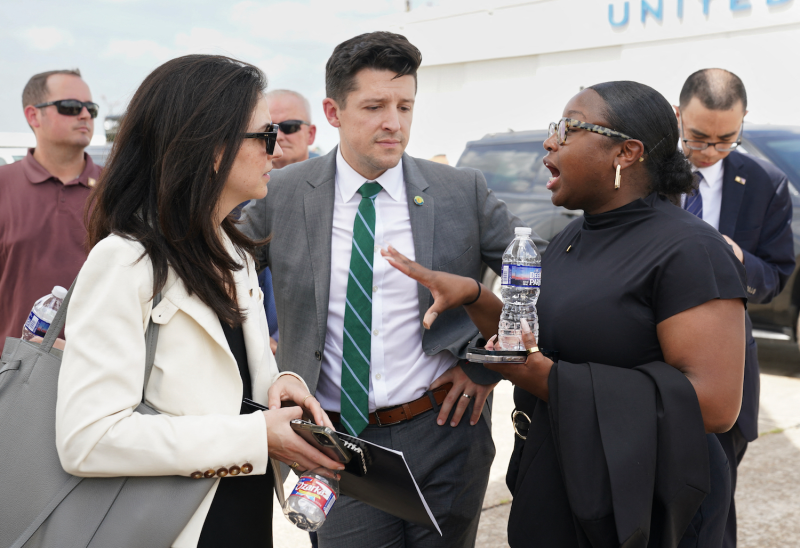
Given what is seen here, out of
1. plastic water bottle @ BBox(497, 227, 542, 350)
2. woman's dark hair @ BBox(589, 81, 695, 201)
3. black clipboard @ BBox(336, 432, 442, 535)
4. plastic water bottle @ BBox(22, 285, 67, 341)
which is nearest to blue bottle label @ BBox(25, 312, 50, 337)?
plastic water bottle @ BBox(22, 285, 67, 341)

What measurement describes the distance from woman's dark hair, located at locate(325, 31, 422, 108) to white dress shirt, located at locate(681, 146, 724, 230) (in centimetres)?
181

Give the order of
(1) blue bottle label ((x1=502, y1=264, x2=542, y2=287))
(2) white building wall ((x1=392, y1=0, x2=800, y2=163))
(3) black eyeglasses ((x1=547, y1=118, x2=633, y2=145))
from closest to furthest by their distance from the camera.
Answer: (1) blue bottle label ((x1=502, y1=264, x2=542, y2=287)), (3) black eyeglasses ((x1=547, y1=118, x2=633, y2=145)), (2) white building wall ((x1=392, y1=0, x2=800, y2=163))

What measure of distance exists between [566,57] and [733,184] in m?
18.9

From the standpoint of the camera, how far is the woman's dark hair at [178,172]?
1.85m

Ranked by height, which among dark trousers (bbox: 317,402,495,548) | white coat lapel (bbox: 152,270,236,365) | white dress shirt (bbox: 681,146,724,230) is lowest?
dark trousers (bbox: 317,402,495,548)

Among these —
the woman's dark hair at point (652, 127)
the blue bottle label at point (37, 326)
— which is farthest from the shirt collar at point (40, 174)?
the woman's dark hair at point (652, 127)

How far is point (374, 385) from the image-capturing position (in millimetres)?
2734

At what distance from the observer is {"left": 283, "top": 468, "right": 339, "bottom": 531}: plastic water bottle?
1.90 m

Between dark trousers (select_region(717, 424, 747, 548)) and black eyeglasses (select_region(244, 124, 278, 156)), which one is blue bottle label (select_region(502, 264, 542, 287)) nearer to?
black eyeglasses (select_region(244, 124, 278, 156))

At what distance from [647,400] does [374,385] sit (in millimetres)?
1071

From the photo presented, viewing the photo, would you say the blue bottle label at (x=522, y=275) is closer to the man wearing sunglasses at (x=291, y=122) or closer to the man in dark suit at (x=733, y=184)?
the man in dark suit at (x=733, y=184)

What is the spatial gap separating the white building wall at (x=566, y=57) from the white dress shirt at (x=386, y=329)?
17225mm

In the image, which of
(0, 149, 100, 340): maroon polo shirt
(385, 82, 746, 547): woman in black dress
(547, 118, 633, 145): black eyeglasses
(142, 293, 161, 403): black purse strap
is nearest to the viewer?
(142, 293, 161, 403): black purse strap

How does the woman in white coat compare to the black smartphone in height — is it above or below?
above
